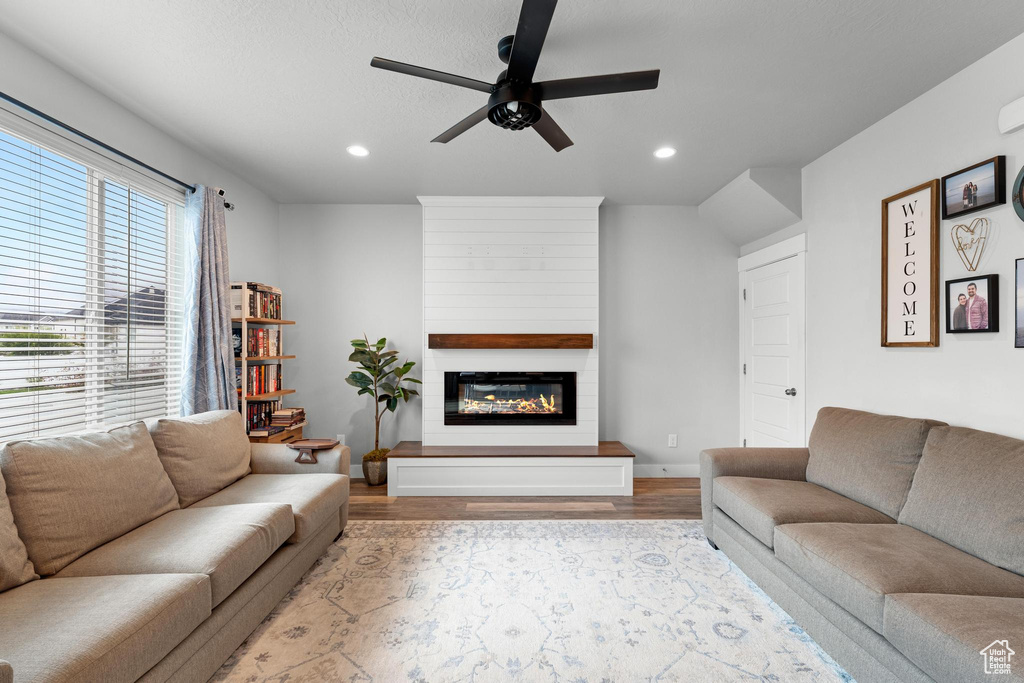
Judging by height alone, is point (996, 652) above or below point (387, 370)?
below

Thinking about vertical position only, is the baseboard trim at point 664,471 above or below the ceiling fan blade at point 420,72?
below

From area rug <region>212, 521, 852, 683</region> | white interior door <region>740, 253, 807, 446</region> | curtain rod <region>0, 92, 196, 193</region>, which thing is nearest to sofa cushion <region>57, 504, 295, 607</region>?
area rug <region>212, 521, 852, 683</region>

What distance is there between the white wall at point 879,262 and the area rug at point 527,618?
1.37 metres

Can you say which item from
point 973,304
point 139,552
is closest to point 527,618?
point 139,552

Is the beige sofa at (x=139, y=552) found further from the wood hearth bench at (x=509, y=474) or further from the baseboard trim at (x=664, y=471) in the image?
the baseboard trim at (x=664, y=471)

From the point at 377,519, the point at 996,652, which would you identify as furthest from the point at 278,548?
the point at 996,652

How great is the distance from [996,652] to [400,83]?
3.03 m

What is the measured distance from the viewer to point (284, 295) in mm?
4500

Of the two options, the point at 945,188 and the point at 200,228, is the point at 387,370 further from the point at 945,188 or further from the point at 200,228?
the point at 945,188

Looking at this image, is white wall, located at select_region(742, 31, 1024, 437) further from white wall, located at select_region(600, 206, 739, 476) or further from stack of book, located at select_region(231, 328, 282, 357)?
stack of book, located at select_region(231, 328, 282, 357)

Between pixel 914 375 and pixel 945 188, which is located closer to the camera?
pixel 945 188

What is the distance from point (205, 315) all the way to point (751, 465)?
3.61m

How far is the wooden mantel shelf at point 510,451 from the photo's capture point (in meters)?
3.92

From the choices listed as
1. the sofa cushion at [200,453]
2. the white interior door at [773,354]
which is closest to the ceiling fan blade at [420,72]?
the sofa cushion at [200,453]
